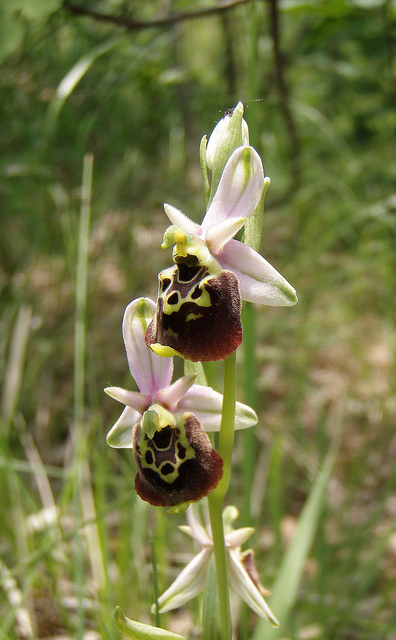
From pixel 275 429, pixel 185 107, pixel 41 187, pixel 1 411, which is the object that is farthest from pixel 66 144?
pixel 275 429

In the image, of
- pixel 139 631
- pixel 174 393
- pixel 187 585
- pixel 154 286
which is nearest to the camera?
pixel 139 631

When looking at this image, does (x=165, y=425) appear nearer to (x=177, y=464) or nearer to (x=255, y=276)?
(x=177, y=464)

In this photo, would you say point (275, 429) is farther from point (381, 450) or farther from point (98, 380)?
point (98, 380)

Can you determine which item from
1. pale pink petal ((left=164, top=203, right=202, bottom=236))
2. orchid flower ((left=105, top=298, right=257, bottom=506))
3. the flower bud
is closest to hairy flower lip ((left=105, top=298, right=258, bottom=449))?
orchid flower ((left=105, top=298, right=257, bottom=506))

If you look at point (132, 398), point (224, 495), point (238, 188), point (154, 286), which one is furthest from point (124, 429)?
point (154, 286)

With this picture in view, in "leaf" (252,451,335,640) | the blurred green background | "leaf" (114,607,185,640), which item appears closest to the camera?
"leaf" (114,607,185,640)

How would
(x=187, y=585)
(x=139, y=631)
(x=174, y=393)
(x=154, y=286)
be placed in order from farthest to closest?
(x=154, y=286)
(x=187, y=585)
(x=174, y=393)
(x=139, y=631)

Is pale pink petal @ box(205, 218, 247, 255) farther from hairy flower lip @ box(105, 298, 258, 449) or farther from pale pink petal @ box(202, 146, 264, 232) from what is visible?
hairy flower lip @ box(105, 298, 258, 449)
